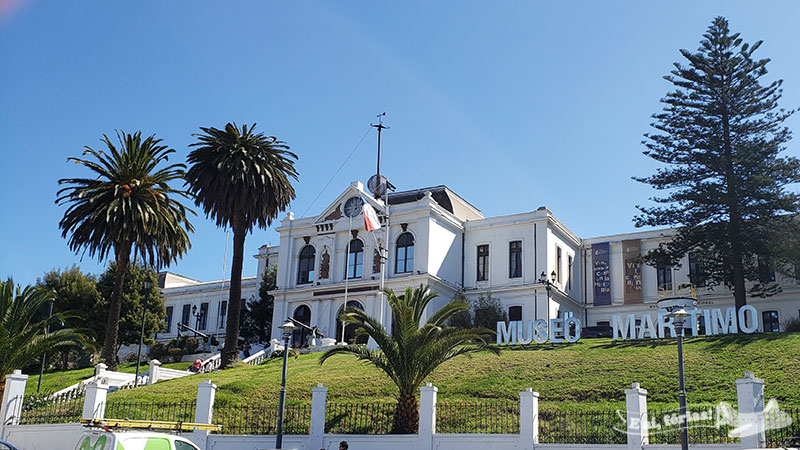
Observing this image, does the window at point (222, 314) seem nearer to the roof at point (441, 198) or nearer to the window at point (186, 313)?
the window at point (186, 313)

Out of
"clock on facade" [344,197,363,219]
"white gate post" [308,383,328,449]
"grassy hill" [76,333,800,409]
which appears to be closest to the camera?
"white gate post" [308,383,328,449]

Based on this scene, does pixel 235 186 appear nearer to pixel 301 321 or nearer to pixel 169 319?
pixel 301 321

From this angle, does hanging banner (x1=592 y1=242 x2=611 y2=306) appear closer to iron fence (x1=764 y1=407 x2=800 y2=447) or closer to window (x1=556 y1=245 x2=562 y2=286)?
window (x1=556 y1=245 x2=562 y2=286)

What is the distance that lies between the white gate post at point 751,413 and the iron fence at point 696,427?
0.37 metres

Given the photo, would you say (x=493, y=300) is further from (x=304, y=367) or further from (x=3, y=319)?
(x=3, y=319)

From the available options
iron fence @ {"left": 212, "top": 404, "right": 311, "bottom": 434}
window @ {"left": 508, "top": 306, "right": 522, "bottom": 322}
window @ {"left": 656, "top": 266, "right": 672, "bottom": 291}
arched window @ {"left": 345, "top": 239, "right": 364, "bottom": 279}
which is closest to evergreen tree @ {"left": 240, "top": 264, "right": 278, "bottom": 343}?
arched window @ {"left": 345, "top": 239, "right": 364, "bottom": 279}

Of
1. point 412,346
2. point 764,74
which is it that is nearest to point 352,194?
point 764,74

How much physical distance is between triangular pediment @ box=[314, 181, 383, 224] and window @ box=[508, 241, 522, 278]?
8.38 metres

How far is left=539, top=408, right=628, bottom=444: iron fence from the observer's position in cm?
1939

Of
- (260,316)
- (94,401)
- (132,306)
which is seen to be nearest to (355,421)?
(94,401)

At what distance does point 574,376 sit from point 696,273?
18.5 metres

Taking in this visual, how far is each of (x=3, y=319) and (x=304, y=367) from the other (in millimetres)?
12771

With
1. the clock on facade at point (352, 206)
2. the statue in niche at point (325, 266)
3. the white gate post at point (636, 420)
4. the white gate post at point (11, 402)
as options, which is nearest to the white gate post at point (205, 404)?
the white gate post at point (11, 402)

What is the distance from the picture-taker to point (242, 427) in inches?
926
